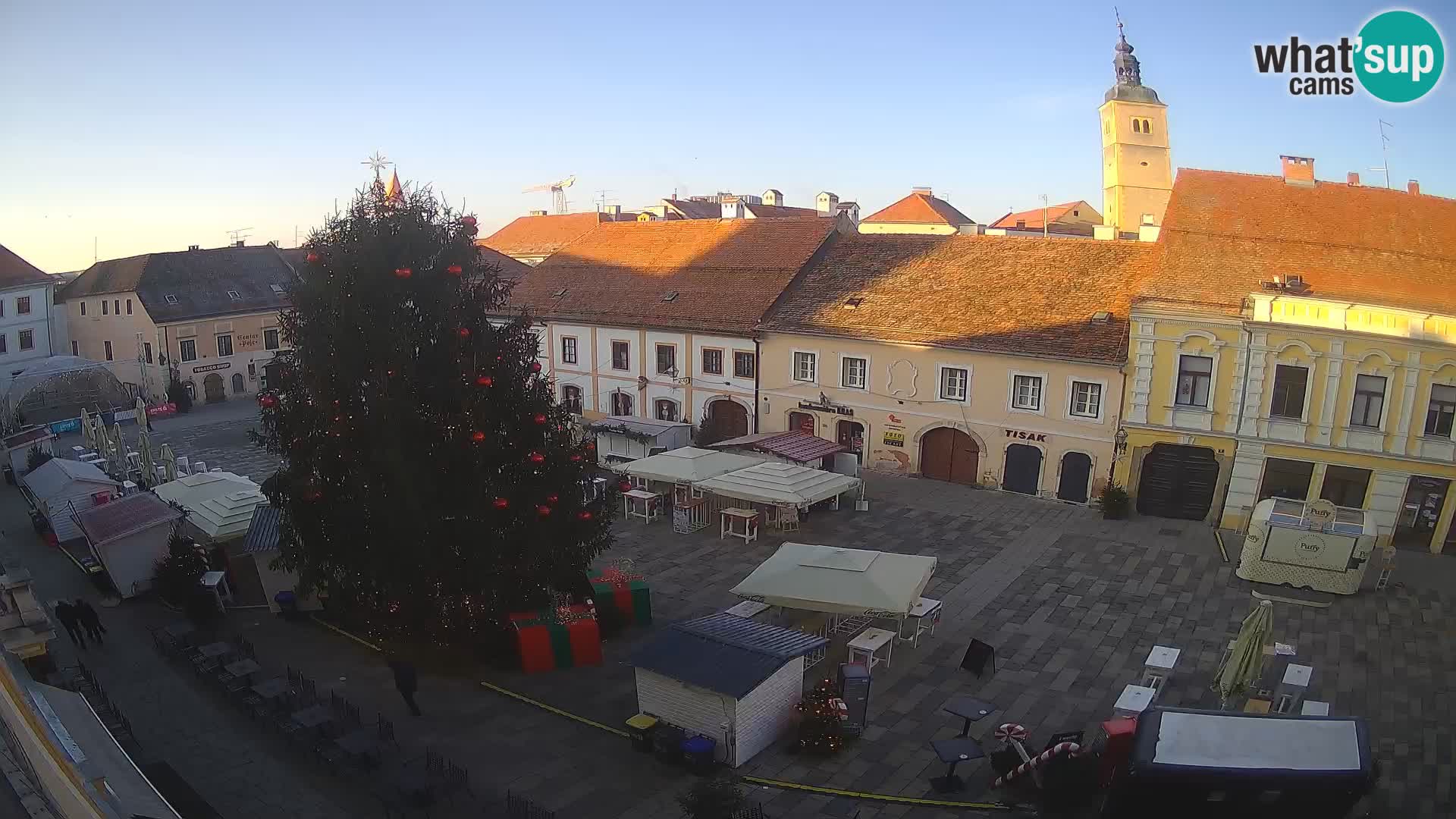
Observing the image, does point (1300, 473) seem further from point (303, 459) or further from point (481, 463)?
point (303, 459)

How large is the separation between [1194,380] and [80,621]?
2679 centimetres

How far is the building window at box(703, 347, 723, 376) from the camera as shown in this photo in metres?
34.2

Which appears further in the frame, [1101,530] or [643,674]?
[1101,530]

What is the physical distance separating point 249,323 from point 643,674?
4480cm

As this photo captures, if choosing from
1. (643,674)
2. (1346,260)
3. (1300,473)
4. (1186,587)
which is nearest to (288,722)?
(643,674)

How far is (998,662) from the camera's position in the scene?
57.8ft

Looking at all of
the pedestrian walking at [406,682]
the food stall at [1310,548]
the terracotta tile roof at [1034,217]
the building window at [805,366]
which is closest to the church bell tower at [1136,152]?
the terracotta tile roof at [1034,217]

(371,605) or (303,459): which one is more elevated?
(303,459)

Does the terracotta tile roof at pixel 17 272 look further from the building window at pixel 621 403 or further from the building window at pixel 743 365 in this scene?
the building window at pixel 743 365

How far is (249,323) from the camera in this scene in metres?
51.2

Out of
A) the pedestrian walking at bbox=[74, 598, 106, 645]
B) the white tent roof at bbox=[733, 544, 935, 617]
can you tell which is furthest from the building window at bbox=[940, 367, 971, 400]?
the pedestrian walking at bbox=[74, 598, 106, 645]

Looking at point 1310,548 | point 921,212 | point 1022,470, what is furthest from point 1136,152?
point 1310,548

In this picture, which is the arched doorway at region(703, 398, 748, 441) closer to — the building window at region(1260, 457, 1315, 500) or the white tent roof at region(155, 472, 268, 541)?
the white tent roof at region(155, 472, 268, 541)

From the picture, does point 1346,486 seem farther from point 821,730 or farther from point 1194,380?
point 821,730
